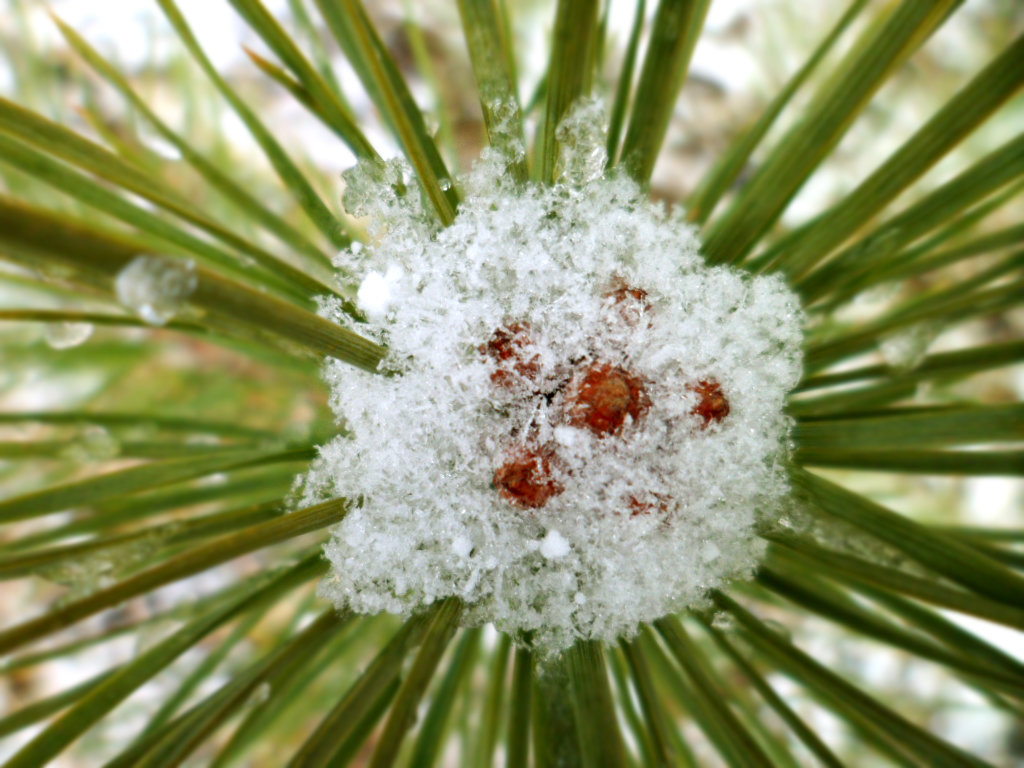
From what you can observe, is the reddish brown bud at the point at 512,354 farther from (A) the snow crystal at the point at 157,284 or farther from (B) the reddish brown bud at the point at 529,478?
(A) the snow crystal at the point at 157,284

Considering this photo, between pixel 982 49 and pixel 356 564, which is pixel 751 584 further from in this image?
pixel 982 49

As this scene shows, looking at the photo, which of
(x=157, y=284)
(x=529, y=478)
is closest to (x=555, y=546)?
(x=529, y=478)

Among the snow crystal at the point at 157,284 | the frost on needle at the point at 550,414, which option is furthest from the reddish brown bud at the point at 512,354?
the snow crystal at the point at 157,284

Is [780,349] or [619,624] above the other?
[780,349]

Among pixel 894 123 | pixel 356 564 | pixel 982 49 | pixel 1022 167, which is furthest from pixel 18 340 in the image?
pixel 982 49

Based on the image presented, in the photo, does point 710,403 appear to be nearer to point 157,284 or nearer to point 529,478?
point 529,478

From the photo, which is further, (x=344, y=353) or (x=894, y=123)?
(x=894, y=123)

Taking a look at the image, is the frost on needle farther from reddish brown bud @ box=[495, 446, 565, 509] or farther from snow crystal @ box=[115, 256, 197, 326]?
snow crystal @ box=[115, 256, 197, 326]

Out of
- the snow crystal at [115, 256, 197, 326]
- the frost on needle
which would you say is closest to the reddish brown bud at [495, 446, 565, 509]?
the frost on needle
